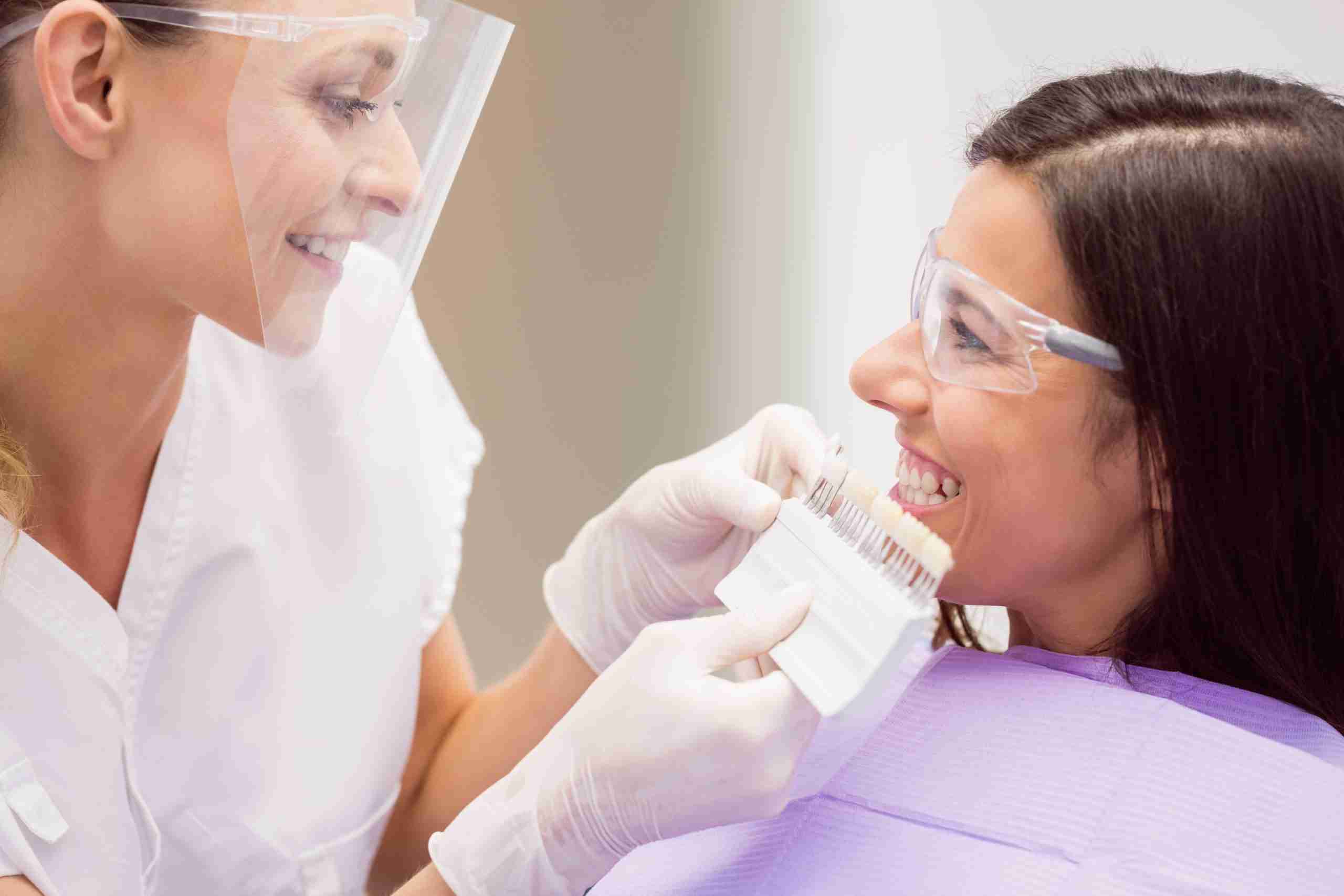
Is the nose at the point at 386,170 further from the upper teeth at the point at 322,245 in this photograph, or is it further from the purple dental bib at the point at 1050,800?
the purple dental bib at the point at 1050,800

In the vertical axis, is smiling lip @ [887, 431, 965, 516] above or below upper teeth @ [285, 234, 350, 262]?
below

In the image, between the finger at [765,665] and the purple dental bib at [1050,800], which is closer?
the purple dental bib at [1050,800]

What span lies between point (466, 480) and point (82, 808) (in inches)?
26.5

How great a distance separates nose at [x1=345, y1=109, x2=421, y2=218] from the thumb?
53 centimetres

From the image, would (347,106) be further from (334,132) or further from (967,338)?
(967,338)

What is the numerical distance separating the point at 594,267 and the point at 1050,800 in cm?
164

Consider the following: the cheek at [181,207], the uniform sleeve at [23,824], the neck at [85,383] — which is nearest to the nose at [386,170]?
the cheek at [181,207]

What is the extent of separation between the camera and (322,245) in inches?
47.1

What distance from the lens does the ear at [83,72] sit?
1024mm

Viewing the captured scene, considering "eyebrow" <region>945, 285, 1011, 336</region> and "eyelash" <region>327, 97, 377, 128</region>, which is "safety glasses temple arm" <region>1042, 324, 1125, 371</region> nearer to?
"eyebrow" <region>945, 285, 1011, 336</region>

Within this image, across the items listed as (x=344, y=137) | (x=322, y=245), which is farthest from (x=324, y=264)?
(x=344, y=137)

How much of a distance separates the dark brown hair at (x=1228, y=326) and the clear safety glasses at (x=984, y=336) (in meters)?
0.03

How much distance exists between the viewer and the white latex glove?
0.97 metres

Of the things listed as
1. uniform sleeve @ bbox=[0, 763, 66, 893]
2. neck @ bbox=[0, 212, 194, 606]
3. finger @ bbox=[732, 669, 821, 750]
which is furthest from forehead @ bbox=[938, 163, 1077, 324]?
uniform sleeve @ bbox=[0, 763, 66, 893]
